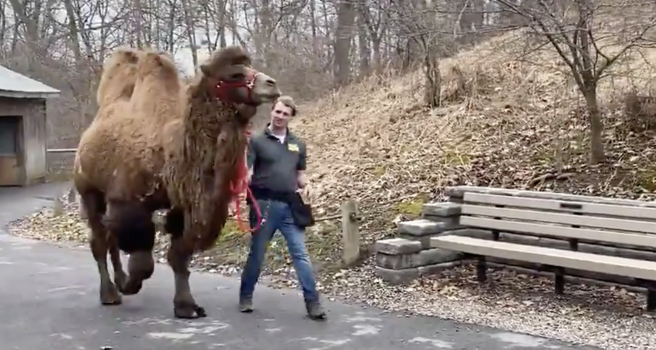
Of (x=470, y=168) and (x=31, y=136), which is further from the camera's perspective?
(x=31, y=136)

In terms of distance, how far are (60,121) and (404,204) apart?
2386cm

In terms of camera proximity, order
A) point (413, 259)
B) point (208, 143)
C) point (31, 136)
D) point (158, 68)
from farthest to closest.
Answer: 1. point (31, 136)
2. point (413, 259)
3. point (158, 68)
4. point (208, 143)

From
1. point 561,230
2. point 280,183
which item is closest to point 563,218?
point 561,230

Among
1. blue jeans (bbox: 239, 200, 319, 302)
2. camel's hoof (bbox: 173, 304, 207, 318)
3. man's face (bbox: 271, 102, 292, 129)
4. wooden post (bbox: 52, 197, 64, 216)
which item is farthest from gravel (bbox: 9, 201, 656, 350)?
wooden post (bbox: 52, 197, 64, 216)

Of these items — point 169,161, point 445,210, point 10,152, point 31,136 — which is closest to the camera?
point 169,161

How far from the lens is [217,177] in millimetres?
6391

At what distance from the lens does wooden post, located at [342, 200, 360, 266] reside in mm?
8828

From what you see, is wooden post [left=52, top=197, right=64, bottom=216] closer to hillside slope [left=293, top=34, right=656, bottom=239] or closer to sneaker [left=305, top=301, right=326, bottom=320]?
Answer: hillside slope [left=293, top=34, right=656, bottom=239]

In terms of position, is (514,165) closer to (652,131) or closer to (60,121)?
(652,131)

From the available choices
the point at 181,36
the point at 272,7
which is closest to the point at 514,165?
the point at 272,7

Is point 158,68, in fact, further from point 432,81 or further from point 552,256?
point 432,81

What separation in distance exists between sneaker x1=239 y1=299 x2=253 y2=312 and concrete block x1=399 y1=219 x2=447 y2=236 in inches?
73.6

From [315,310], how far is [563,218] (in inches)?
94.0

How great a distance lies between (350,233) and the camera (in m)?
8.88
